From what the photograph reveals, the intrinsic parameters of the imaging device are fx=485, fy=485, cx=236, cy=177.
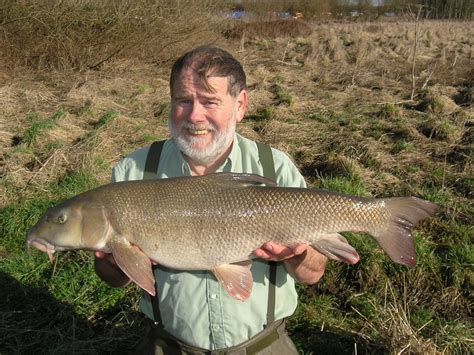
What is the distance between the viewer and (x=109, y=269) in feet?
9.23

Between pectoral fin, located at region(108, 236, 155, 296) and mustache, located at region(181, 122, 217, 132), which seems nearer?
pectoral fin, located at region(108, 236, 155, 296)

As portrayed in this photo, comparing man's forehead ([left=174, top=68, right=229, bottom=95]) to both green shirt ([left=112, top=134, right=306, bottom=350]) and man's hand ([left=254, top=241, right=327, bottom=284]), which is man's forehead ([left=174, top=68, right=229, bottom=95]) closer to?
green shirt ([left=112, top=134, right=306, bottom=350])

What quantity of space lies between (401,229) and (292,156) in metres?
4.76

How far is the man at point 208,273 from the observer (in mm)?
2674

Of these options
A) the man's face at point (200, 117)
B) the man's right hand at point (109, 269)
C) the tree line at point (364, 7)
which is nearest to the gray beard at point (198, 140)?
the man's face at point (200, 117)

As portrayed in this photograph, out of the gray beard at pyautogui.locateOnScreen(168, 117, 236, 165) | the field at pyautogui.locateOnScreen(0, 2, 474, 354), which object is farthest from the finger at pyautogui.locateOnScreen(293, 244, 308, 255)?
the field at pyautogui.locateOnScreen(0, 2, 474, 354)

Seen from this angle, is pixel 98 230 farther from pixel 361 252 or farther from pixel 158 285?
pixel 361 252

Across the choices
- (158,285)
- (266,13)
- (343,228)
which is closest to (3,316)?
(158,285)

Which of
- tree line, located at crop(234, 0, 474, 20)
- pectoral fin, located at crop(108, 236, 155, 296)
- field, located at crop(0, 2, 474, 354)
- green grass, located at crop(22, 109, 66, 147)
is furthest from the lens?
tree line, located at crop(234, 0, 474, 20)

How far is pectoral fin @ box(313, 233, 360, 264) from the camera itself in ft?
8.28

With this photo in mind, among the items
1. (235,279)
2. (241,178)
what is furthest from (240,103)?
(235,279)

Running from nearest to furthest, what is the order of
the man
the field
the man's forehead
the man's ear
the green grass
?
the man < the man's forehead < the man's ear < the field < the green grass

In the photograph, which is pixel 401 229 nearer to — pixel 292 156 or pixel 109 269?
pixel 109 269

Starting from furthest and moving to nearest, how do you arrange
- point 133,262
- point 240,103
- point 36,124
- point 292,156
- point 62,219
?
1. point 36,124
2. point 292,156
3. point 240,103
4. point 62,219
5. point 133,262
